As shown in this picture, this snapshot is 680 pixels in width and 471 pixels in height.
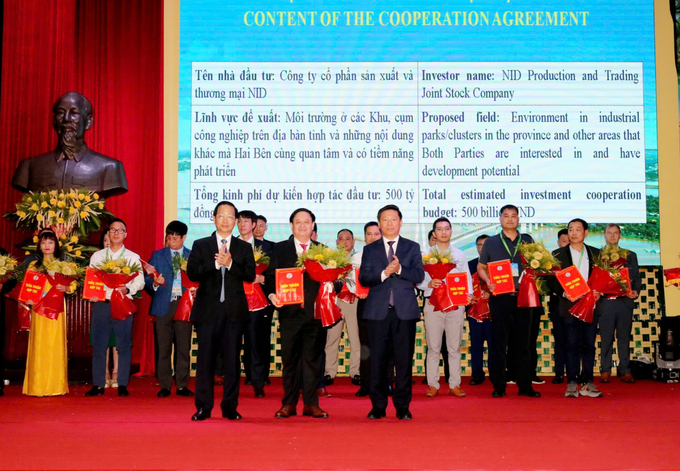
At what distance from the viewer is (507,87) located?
26.1ft

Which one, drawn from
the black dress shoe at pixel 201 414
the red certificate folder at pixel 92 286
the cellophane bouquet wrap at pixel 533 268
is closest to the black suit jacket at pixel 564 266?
the cellophane bouquet wrap at pixel 533 268

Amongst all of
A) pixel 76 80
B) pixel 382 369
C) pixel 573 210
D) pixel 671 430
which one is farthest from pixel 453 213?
A: pixel 76 80

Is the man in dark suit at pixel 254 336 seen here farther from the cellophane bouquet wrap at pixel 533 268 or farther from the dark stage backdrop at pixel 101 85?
the dark stage backdrop at pixel 101 85

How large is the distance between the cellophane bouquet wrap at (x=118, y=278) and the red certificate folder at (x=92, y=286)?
1.8 inches

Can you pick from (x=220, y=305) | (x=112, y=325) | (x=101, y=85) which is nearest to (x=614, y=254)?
(x=220, y=305)

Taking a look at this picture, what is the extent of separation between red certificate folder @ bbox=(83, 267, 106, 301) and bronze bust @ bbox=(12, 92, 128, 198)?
1.63m

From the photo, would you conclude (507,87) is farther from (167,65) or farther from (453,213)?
(167,65)

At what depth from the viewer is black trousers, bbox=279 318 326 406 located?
4781mm

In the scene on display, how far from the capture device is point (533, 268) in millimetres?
5699

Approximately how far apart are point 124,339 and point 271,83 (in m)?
3.28

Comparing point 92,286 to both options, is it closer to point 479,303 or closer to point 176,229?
point 176,229

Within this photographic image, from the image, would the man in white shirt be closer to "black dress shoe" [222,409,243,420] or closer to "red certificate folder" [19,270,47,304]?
"black dress shoe" [222,409,243,420]

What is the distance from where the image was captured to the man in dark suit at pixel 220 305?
460 cm

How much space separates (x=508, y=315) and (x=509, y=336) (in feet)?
0.60
